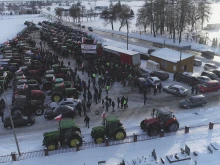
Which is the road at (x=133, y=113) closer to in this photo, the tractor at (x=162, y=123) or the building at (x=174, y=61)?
the tractor at (x=162, y=123)

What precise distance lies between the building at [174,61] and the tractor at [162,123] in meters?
15.3

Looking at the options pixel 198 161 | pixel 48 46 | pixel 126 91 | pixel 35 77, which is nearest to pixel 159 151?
pixel 198 161

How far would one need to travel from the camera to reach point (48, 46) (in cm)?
5100

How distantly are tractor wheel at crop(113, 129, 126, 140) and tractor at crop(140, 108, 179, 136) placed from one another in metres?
1.74

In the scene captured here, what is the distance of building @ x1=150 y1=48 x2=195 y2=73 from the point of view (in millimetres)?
32188

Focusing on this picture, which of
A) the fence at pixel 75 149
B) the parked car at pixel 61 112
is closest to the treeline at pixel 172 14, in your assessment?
the parked car at pixel 61 112

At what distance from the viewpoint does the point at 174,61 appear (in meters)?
32.2

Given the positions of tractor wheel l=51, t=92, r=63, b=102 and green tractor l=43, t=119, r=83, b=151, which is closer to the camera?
green tractor l=43, t=119, r=83, b=151

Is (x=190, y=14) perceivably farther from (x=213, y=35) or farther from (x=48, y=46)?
(x=48, y=46)

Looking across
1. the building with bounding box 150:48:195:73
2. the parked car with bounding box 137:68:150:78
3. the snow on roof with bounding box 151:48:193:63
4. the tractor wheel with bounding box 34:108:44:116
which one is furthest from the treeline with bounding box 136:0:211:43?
the tractor wheel with bounding box 34:108:44:116

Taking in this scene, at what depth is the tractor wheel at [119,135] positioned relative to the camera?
16984mm

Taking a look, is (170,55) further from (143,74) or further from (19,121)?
(19,121)

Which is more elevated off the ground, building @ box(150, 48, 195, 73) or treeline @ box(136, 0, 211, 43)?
treeline @ box(136, 0, 211, 43)

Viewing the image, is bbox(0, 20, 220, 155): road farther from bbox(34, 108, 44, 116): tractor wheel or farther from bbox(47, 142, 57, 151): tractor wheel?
bbox(47, 142, 57, 151): tractor wheel
